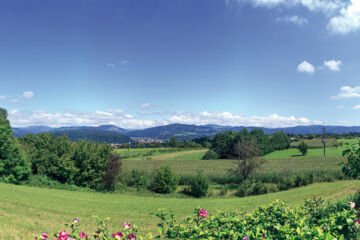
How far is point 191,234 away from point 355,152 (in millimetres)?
5106

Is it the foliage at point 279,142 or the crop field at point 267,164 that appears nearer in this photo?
the crop field at point 267,164

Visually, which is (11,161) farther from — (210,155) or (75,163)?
(210,155)

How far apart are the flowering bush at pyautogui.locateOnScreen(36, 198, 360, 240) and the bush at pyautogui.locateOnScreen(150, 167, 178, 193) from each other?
28233mm

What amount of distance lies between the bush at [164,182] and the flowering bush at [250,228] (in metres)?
28.2

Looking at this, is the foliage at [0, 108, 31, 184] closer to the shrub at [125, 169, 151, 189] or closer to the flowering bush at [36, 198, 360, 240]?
the shrub at [125, 169, 151, 189]

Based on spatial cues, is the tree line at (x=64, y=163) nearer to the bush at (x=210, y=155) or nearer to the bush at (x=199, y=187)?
the bush at (x=199, y=187)

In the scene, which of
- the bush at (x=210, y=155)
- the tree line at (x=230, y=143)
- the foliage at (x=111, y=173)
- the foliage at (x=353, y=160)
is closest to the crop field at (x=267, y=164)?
the bush at (x=210, y=155)

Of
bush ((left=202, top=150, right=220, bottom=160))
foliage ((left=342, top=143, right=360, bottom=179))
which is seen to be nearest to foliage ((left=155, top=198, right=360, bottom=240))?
foliage ((left=342, top=143, right=360, bottom=179))

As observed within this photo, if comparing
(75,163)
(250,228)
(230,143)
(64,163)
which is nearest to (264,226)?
(250,228)

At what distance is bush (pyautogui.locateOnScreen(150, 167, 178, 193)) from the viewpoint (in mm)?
31344

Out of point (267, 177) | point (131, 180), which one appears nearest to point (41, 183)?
point (131, 180)

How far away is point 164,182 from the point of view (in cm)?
3139

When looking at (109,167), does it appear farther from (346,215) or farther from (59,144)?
(346,215)

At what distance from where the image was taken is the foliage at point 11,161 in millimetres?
28388
